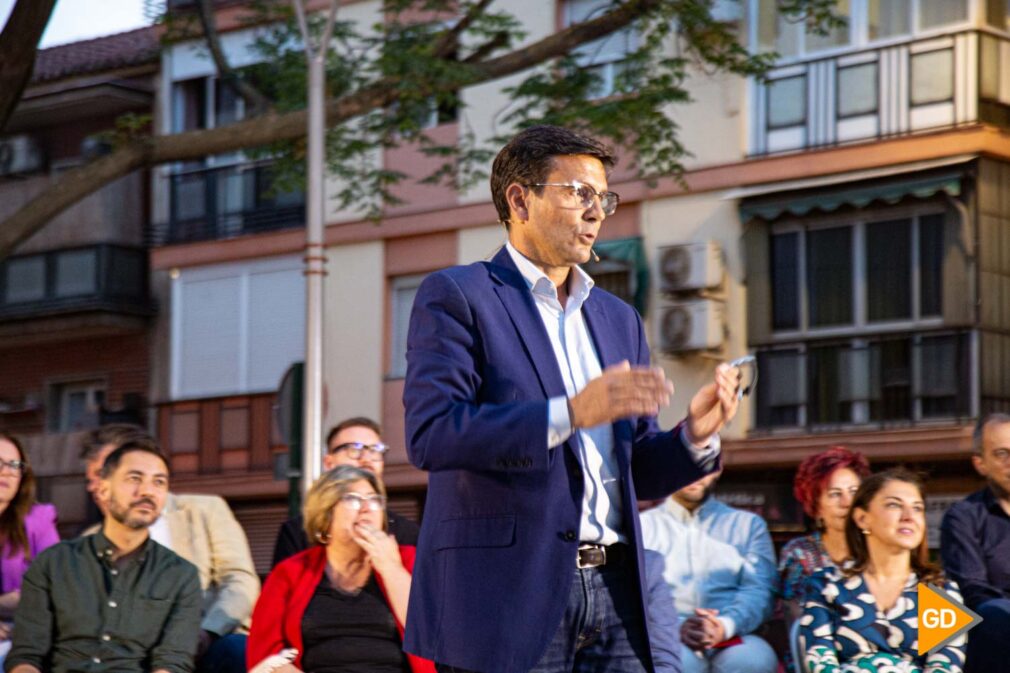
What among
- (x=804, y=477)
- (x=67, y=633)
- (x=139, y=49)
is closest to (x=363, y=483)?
(x=67, y=633)

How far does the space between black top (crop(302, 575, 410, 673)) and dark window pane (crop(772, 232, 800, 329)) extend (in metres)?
16.1

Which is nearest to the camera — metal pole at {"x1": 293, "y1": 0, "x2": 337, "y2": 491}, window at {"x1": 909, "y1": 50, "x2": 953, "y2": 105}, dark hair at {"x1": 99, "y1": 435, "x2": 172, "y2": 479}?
dark hair at {"x1": 99, "y1": 435, "x2": 172, "y2": 479}

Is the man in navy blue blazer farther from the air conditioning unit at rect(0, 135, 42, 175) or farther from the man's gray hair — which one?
the air conditioning unit at rect(0, 135, 42, 175)

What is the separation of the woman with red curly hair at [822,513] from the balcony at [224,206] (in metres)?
19.9

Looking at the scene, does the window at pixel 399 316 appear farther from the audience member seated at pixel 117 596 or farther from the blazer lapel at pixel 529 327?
the blazer lapel at pixel 529 327

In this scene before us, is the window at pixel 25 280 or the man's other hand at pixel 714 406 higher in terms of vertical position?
the window at pixel 25 280

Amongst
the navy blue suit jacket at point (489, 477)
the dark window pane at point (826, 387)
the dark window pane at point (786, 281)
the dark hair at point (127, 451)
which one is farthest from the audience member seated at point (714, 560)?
the dark window pane at point (786, 281)

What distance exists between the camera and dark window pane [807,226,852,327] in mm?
22938

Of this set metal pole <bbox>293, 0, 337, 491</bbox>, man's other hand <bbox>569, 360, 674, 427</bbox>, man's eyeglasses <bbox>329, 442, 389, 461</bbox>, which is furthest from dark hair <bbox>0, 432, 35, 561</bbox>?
metal pole <bbox>293, 0, 337, 491</bbox>

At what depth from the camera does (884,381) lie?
22500 mm

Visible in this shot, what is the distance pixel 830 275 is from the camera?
23016 millimetres

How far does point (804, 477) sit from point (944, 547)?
819 mm

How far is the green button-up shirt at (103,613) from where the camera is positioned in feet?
25.9

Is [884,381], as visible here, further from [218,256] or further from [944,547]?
[944,547]
